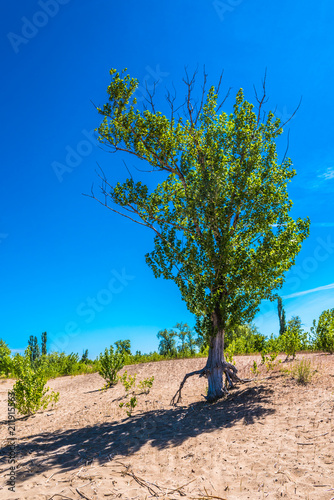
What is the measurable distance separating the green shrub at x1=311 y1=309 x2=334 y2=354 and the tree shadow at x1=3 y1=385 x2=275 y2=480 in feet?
18.4

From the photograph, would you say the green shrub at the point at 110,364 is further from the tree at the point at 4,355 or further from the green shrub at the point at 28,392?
the tree at the point at 4,355

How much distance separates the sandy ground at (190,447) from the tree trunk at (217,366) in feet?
1.20

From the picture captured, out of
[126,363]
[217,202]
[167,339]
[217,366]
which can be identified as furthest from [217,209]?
[167,339]

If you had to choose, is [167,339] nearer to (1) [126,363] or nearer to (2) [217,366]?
(1) [126,363]

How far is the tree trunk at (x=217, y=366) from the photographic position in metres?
8.77

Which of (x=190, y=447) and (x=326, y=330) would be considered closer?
(x=190, y=447)

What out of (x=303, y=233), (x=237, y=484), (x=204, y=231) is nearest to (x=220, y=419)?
(x=237, y=484)

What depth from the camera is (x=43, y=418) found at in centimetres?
929

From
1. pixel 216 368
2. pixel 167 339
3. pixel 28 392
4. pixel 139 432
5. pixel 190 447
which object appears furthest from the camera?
pixel 167 339

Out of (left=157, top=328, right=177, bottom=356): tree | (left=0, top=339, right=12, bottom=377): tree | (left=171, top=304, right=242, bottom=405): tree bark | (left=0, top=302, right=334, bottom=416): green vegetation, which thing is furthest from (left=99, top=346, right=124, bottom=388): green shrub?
(left=157, top=328, right=177, bottom=356): tree

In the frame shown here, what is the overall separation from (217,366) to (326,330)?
20.1ft

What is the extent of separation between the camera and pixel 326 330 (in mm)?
12797

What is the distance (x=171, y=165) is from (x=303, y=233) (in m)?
4.12

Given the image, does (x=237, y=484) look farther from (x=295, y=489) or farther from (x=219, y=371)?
(x=219, y=371)
